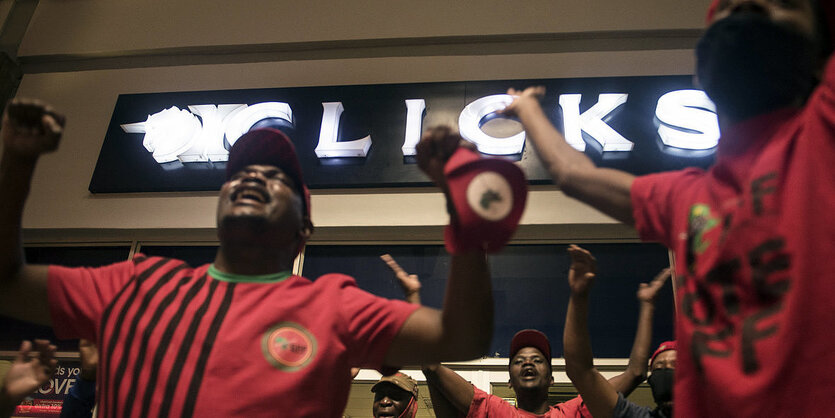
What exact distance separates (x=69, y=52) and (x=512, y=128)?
4.40 m

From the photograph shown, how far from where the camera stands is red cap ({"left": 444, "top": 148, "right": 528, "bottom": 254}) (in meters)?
1.21

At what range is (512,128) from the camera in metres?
5.14

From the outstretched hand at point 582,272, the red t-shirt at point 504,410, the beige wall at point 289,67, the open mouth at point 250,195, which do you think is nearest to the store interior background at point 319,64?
the beige wall at point 289,67

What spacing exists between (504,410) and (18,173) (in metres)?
2.46

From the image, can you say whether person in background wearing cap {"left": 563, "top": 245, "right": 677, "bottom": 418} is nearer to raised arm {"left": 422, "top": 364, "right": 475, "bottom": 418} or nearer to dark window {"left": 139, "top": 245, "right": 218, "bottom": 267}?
raised arm {"left": 422, "top": 364, "right": 475, "bottom": 418}

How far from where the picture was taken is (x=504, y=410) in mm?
3191

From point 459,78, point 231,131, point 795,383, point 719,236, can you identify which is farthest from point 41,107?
point 459,78

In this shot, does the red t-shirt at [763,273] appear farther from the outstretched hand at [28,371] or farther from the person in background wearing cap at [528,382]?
the outstretched hand at [28,371]

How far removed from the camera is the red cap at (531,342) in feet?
11.4

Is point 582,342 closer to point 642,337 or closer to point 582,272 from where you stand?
point 582,272

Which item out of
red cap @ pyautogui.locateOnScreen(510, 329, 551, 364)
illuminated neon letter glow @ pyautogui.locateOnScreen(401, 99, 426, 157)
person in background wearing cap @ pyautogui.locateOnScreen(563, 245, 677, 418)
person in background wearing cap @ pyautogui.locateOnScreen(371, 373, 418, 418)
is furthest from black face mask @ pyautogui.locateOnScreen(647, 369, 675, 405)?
illuminated neon letter glow @ pyautogui.locateOnScreen(401, 99, 426, 157)

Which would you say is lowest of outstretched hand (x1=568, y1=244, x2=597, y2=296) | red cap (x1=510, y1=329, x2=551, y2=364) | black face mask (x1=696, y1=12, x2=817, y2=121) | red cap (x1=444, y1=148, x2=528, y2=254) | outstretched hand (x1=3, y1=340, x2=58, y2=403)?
red cap (x1=510, y1=329, x2=551, y2=364)

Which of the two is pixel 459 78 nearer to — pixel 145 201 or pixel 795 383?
pixel 145 201

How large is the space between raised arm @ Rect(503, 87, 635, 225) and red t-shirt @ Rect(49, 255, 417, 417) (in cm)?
46
